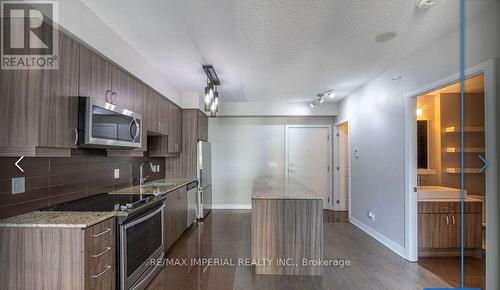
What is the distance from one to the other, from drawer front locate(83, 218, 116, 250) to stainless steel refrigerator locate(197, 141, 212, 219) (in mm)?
2588

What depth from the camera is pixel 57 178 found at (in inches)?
78.7

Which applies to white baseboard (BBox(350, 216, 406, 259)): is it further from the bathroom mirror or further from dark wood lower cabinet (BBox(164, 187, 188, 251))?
dark wood lower cabinet (BBox(164, 187, 188, 251))

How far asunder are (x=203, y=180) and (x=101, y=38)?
3041mm

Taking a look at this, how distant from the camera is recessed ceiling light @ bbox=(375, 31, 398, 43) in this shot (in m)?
2.32

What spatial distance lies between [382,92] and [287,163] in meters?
2.67

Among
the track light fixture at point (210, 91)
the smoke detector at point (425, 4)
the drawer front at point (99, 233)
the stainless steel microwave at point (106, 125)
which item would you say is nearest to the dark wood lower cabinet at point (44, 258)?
the drawer front at point (99, 233)

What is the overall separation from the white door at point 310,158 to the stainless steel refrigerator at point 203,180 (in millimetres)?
1952

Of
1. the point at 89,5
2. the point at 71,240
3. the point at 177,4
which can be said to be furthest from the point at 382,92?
the point at 71,240

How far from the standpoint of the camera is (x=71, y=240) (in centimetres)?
151

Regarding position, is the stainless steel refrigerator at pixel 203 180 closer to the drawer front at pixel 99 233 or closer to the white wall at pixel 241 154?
the white wall at pixel 241 154

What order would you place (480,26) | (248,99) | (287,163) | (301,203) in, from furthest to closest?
(287,163)
(248,99)
(301,203)
(480,26)

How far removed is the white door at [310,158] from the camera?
18.3 ft

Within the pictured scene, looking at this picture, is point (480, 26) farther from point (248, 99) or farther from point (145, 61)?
point (248, 99)

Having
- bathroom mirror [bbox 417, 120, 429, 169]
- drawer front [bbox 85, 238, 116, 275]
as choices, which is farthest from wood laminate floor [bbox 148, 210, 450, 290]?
bathroom mirror [bbox 417, 120, 429, 169]
